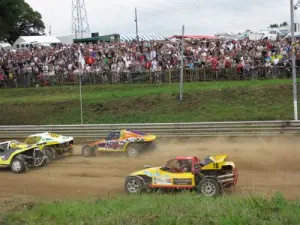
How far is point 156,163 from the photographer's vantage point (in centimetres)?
1553

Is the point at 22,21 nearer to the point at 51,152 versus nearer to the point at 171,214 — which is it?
the point at 51,152

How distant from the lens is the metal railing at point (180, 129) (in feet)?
59.2

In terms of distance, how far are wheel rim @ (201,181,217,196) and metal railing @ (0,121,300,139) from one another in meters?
7.64

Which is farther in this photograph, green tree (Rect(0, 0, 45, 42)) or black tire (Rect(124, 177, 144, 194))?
green tree (Rect(0, 0, 45, 42))

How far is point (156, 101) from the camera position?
74.4ft

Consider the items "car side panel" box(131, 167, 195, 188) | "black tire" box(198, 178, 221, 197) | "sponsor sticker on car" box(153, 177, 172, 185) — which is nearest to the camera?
"black tire" box(198, 178, 221, 197)

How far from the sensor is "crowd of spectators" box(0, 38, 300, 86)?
80.6ft

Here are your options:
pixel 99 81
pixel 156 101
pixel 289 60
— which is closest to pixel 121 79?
pixel 99 81

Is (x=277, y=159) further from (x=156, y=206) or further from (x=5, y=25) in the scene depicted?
(x=5, y=25)

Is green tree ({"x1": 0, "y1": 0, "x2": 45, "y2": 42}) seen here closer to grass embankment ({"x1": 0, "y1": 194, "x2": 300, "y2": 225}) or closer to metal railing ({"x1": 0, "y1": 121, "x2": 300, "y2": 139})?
metal railing ({"x1": 0, "y1": 121, "x2": 300, "y2": 139})


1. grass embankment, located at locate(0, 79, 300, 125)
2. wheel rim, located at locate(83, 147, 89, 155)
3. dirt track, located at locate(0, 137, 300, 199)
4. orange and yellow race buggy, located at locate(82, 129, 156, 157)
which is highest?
grass embankment, located at locate(0, 79, 300, 125)

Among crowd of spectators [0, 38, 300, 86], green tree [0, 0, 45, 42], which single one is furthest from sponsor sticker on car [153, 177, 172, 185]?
green tree [0, 0, 45, 42]

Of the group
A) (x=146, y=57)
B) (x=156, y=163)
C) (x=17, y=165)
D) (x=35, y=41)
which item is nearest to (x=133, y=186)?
(x=156, y=163)

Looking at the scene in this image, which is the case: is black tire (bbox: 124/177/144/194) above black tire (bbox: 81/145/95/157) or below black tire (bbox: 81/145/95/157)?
below
